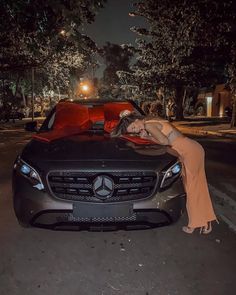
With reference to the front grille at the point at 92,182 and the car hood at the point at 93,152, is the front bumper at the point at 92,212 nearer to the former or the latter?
the front grille at the point at 92,182

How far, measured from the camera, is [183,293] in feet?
12.2

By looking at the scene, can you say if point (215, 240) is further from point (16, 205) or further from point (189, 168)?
point (16, 205)

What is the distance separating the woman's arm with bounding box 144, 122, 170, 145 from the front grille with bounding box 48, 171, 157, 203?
679mm

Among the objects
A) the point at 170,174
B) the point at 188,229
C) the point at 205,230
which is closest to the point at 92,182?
the point at 170,174

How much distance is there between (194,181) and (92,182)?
1308mm

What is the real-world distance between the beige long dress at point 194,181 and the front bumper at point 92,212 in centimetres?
53

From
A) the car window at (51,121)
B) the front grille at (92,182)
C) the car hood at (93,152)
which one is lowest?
the front grille at (92,182)

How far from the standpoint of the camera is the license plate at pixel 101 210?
4438 mm

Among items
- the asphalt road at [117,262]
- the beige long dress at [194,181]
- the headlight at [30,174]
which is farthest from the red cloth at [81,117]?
the asphalt road at [117,262]

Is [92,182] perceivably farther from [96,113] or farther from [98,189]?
[96,113]

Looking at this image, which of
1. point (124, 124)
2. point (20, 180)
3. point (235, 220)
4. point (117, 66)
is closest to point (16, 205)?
point (20, 180)

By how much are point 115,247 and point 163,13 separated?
27.1 m

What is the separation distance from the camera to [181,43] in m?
23.9

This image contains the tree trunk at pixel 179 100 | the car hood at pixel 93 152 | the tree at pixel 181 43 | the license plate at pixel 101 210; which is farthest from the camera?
the tree trunk at pixel 179 100
